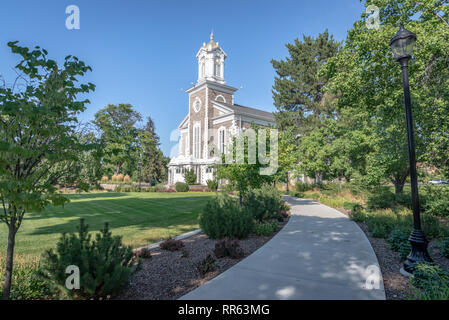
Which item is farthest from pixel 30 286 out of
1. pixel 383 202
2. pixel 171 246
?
pixel 383 202

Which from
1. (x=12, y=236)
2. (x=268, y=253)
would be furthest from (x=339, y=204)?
(x=12, y=236)

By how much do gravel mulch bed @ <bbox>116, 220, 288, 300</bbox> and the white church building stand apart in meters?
26.1

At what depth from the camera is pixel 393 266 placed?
16.6ft

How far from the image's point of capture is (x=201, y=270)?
4.54 m

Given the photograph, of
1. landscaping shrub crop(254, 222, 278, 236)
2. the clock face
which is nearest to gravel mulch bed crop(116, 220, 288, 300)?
landscaping shrub crop(254, 222, 278, 236)

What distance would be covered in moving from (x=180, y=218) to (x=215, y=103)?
1029 inches

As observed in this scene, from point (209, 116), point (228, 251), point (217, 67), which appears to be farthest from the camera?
point (217, 67)

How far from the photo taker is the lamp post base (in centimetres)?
454

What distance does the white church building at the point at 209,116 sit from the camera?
33188 millimetres

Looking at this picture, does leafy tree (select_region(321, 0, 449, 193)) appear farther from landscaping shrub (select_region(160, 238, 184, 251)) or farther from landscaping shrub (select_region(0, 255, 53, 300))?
landscaping shrub (select_region(0, 255, 53, 300))

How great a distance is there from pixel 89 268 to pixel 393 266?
5.81 metres

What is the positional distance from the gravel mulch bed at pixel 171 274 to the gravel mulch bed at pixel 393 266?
9.17 ft

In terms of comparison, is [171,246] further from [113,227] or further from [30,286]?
[113,227]
